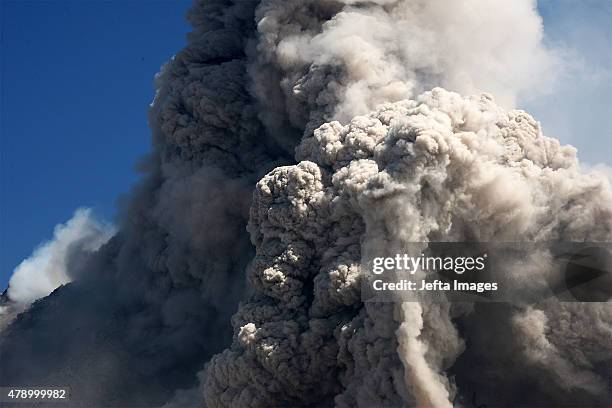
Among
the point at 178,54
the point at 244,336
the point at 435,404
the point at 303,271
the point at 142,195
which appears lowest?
the point at 435,404

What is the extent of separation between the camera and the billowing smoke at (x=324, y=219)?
25703 mm

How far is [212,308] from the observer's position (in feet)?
119

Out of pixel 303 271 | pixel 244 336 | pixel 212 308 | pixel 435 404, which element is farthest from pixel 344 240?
pixel 212 308

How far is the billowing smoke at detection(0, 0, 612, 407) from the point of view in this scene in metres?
25.7

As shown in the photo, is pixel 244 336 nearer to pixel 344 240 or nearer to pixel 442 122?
pixel 344 240

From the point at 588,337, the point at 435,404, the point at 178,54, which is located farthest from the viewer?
the point at 178,54

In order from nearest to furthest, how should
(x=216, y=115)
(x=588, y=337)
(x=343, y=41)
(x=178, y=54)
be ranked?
1. (x=588, y=337)
2. (x=343, y=41)
3. (x=216, y=115)
4. (x=178, y=54)

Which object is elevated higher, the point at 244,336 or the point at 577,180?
the point at 577,180

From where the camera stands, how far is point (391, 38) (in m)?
33.5

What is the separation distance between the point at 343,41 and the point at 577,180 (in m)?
9.10

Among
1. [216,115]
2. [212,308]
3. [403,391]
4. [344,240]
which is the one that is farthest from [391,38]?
[403,391]

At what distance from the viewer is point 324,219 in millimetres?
27766

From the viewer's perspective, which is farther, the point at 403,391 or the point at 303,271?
the point at 303,271

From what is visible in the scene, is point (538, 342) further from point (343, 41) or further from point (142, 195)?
point (142, 195)
